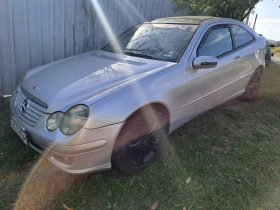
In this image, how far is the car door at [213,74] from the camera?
3.02 metres

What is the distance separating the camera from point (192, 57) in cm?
297

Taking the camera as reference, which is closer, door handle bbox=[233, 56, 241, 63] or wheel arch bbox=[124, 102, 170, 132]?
wheel arch bbox=[124, 102, 170, 132]

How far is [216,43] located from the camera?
136 inches

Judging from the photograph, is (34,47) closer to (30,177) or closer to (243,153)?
(30,177)

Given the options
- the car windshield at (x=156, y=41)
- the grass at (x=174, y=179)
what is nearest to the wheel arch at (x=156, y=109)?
the grass at (x=174, y=179)

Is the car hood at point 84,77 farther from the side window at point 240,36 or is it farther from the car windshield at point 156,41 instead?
the side window at point 240,36

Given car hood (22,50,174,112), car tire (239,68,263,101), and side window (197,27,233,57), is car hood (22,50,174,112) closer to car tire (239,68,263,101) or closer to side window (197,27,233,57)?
side window (197,27,233,57)

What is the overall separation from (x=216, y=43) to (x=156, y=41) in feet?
2.71

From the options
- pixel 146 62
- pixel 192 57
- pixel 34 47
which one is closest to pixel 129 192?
pixel 146 62

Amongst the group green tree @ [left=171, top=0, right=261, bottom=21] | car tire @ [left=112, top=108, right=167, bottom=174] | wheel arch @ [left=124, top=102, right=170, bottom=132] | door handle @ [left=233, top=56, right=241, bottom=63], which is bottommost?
car tire @ [left=112, top=108, right=167, bottom=174]

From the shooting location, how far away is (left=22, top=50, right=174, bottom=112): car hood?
7.63 ft

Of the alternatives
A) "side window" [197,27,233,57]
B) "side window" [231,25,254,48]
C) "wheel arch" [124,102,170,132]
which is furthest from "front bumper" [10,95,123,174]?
"side window" [231,25,254,48]

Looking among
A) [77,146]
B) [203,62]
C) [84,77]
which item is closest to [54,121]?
[77,146]

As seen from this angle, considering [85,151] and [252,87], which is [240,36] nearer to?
[252,87]
